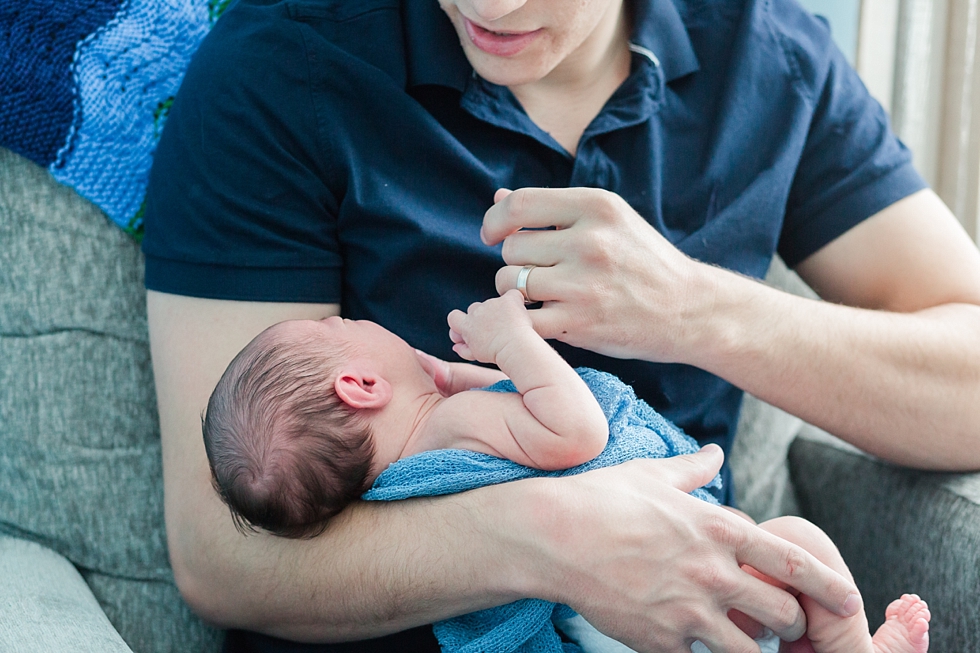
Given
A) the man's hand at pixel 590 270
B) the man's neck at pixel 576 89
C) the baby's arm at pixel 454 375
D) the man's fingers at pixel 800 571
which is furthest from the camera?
the man's neck at pixel 576 89

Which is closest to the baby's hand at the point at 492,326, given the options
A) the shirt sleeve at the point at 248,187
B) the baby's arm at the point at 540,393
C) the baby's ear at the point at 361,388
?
the baby's arm at the point at 540,393

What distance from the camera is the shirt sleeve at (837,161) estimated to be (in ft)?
4.66

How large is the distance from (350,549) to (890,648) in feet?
2.09

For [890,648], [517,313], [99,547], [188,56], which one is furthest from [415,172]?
[890,648]

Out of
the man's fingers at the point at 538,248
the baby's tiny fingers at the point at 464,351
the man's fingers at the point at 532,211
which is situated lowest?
the baby's tiny fingers at the point at 464,351

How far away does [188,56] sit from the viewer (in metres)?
1.36

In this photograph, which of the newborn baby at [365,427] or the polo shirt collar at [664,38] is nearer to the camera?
the newborn baby at [365,427]

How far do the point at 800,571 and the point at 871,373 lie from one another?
1.40 feet

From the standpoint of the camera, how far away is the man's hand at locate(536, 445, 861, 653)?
0.97 meters

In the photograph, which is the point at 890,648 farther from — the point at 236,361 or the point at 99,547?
the point at 99,547

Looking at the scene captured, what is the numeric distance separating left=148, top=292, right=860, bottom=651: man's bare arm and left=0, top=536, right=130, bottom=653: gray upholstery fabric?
0.13 metres

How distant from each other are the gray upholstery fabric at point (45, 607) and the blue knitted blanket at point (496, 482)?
14.2 inches

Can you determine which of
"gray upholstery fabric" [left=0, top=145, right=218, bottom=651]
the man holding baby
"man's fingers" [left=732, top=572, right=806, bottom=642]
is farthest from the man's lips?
"man's fingers" [left=732, top=572, right=806, bottom=642]

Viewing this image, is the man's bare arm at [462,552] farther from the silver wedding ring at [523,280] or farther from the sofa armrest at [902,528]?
the sofa armrest at [902,528]
